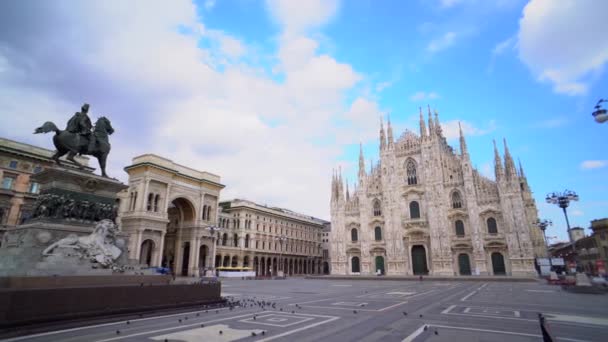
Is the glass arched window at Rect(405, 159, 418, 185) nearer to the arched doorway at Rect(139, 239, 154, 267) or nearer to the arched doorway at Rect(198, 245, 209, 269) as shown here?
the arched doorway at Rect(198, 245, 209, 269)

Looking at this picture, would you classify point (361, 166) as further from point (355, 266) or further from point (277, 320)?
point (277, 320)

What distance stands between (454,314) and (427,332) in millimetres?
3463

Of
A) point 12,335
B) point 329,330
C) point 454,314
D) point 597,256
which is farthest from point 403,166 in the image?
point 12,335

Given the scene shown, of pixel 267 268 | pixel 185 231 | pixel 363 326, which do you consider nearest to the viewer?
pixel 363 326

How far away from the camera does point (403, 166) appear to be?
51.0 m

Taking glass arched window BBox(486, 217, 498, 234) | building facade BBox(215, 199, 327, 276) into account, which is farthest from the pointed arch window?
glass arched window BBox(486, 217, 498, 234)

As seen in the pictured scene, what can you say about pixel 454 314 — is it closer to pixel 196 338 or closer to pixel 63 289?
pixel 196 338

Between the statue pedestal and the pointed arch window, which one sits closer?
the statue pedestal

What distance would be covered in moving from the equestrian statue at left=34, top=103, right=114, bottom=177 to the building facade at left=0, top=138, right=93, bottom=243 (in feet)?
95.3

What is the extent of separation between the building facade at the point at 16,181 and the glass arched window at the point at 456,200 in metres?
52.8

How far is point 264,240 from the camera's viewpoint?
63562mm

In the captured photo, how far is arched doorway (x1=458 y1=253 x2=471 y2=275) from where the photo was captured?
42.7 meters

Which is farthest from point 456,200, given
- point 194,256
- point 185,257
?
point 185,257

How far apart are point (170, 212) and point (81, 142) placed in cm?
3963
